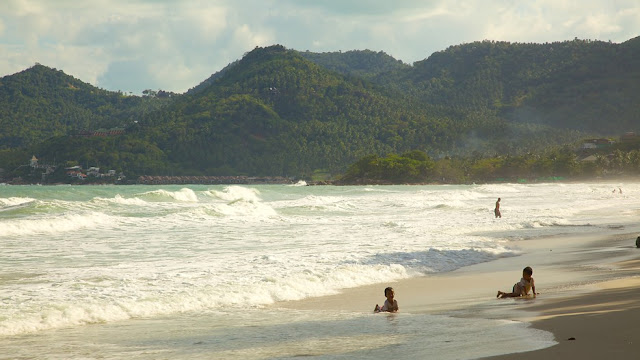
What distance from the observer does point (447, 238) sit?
76.3 ft

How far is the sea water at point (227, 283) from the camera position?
28.1ft

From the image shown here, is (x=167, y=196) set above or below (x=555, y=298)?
above

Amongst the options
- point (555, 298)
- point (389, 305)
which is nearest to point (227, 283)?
point (389, 305)

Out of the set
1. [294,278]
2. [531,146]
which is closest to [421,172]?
[531,146]

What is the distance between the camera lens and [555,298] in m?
11.2

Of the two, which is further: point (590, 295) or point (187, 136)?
point (187, 136)

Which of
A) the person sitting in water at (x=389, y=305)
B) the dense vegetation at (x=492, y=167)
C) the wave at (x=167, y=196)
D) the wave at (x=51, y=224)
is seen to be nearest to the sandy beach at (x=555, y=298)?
the person sitting in water at (x=389, y=305)

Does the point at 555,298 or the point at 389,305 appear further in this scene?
the point at 555,298

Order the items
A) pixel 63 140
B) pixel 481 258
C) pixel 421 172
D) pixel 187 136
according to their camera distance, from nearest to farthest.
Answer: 1. pixel 481 258
2. pixel 421 172
3. pixel 63 140
4. pixel 187 136

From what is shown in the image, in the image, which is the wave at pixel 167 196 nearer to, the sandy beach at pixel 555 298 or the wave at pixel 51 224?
the wave at pixel 51 224

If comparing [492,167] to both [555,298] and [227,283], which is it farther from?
[555,298]

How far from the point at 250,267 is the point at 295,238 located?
7.93 m

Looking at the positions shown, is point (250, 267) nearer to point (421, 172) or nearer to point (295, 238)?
point (295, 238)

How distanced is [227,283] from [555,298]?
6226mm
